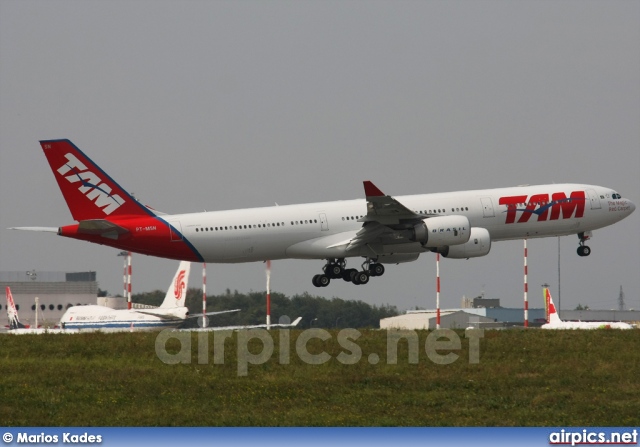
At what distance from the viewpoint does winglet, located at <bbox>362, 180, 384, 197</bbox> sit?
53.0 metres

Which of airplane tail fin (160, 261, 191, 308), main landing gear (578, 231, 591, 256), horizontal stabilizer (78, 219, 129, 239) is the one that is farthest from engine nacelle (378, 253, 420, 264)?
airplane tail fin (160, 261, 191, 308)

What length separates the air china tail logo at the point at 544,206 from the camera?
59.2 m

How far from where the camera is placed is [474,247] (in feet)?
188

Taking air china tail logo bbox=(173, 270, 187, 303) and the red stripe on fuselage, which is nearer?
the red stripe on fuselage

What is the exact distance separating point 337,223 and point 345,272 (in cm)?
393

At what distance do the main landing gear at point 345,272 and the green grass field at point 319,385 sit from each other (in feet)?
61.6

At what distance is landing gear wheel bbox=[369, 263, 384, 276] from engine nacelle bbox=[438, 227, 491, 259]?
3930 mm

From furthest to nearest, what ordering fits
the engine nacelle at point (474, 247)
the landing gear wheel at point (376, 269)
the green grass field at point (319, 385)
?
the landing gear wheel at point (376, 269) → the engine nacelle at point (474, 247) → the green grass field at point (319, 385)

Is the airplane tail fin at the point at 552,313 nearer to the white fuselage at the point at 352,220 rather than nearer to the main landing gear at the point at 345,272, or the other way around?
the white fuselage at the point at 352,220

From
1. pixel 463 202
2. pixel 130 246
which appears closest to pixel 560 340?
pixel 463 202

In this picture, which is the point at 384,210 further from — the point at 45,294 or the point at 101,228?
the point at 45,294

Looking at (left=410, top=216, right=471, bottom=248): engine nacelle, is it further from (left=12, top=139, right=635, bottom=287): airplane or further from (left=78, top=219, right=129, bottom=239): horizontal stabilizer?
(left=78, top=219, right=129, bottom=239): horizontal stabilizer

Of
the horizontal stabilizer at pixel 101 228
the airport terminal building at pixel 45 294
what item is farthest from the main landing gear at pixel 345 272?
the airport terminal building at pixel 45 294

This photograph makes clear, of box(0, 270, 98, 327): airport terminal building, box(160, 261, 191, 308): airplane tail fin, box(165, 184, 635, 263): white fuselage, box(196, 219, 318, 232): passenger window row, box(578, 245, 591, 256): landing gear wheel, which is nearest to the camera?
box(196, 219, 318, 232): passenger window row
